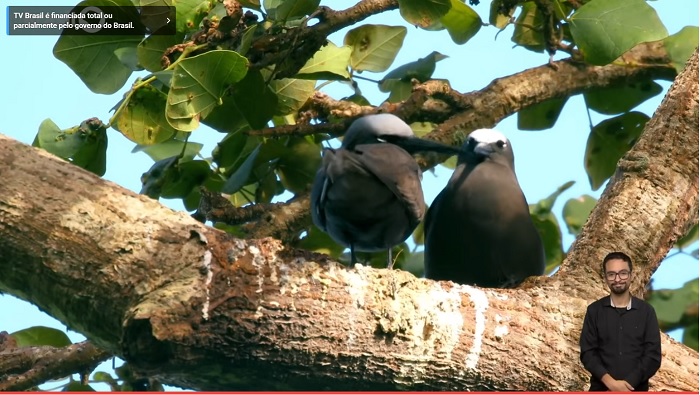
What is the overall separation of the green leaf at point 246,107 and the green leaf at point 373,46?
2.42ft

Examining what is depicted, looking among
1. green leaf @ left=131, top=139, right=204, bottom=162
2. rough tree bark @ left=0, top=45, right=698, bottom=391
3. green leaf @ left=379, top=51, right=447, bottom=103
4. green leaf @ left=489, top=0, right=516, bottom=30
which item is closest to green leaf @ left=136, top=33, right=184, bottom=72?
green leaf @ left=131, top=139, right=204, bottom=162

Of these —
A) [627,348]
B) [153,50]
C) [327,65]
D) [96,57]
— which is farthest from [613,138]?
[96,57]

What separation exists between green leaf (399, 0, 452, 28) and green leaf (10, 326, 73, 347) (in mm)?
2129

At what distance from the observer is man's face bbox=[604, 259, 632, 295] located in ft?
10.8

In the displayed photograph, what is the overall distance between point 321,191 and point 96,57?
132cm

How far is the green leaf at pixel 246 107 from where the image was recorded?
434 centimetres

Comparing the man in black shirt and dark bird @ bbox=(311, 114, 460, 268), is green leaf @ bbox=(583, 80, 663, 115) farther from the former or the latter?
the man in black shirt

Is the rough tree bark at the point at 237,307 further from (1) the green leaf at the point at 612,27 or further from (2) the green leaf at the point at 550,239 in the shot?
(2) the green leaf at the point at 550,239

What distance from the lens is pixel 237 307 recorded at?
3037mm

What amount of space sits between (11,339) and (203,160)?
1.16 meters

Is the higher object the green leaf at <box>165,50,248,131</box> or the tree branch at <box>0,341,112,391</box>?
the green leaf at <box>165,50,248,131</box>

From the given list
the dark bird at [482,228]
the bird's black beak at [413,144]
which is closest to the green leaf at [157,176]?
the bird's black beak at [413,144]

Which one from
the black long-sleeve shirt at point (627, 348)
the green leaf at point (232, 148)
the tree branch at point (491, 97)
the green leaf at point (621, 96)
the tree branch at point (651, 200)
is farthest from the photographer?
the green leaf at point (621, 96)

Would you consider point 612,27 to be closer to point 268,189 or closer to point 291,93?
point 291,93
